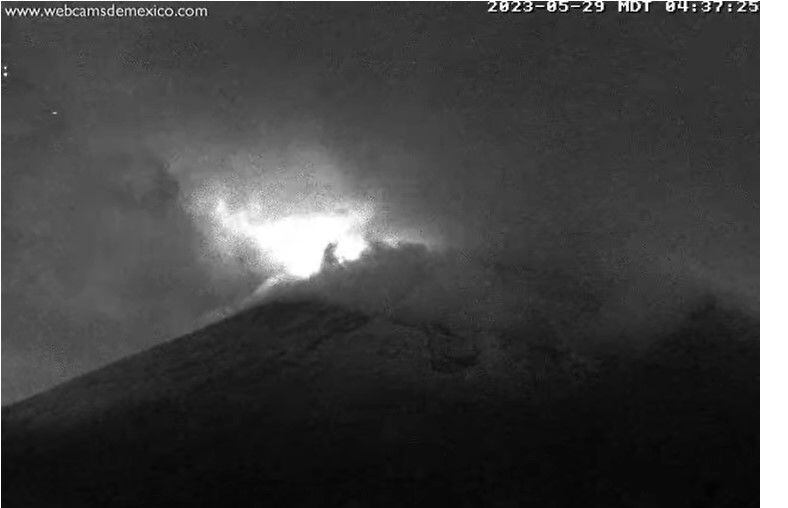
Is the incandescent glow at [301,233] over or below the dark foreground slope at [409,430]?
over

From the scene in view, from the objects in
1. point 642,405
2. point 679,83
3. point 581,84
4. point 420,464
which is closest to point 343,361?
point 420,464

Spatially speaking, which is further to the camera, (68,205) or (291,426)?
(291,426)

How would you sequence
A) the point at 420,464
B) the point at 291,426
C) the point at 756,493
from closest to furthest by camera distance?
the point at 756,493 < the point at 420,464 < the point at 291,426

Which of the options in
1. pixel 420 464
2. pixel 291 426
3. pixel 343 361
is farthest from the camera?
pixel 343 361

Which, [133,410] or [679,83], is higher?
[679,83]

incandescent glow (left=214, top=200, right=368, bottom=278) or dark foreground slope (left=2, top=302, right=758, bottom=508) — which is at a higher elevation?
incandescent glow (left=214, top=200, right=368, bottom=278)

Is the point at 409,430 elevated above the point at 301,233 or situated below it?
below

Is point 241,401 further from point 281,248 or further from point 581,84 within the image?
point 581,84

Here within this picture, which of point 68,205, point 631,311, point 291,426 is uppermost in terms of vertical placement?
point 68,205
